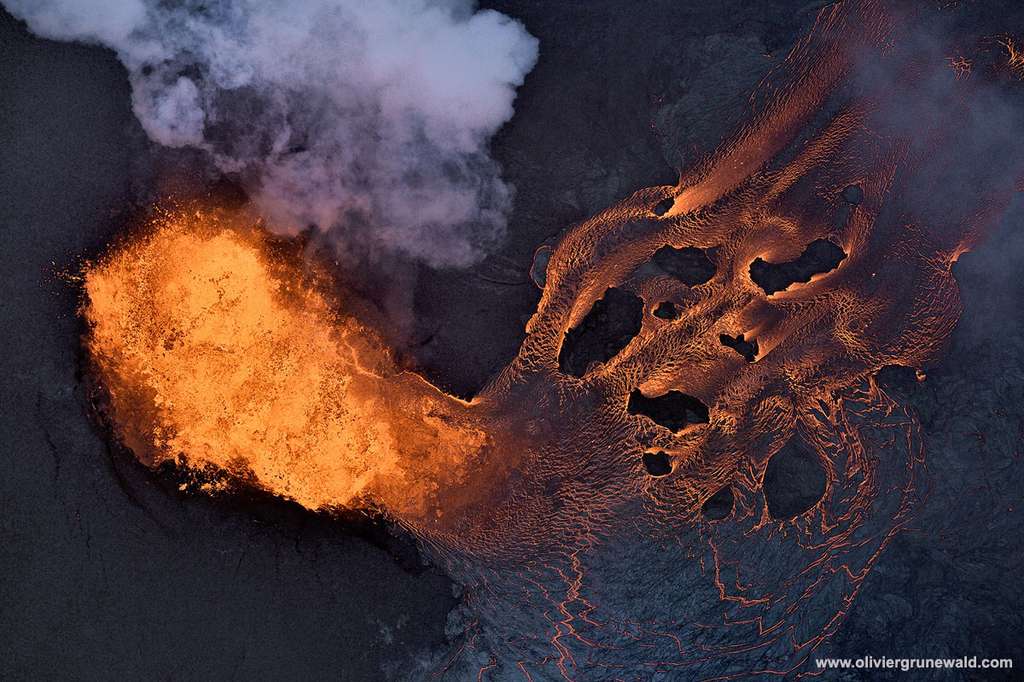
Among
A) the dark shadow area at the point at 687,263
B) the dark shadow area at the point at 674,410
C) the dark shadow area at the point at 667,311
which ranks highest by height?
the dark shadow area at the point at 687,263

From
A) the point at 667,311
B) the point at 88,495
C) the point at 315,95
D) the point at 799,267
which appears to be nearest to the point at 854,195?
the point at 799,267

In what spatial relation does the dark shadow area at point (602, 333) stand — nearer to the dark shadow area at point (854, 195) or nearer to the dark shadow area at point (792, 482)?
the dark shadow area at point (792, 482)

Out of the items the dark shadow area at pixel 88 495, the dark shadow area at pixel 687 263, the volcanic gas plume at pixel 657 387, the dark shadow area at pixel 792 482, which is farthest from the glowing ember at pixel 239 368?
the dark shadow area at pixel 792 482

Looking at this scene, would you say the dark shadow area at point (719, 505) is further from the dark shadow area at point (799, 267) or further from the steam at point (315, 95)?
the steam at point (315, 95)

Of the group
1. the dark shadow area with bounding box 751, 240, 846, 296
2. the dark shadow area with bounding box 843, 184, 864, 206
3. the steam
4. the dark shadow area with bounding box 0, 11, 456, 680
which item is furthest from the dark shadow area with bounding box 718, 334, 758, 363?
the dark shadow area with bounding box 0, 11, 456, 680

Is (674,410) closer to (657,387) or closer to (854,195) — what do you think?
(657,387)

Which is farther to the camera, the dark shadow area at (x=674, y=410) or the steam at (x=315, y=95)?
the dark shadow area at (x=674, y=410)

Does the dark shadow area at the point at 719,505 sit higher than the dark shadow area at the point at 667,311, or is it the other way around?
the dark shadow area at the point at 667,311
